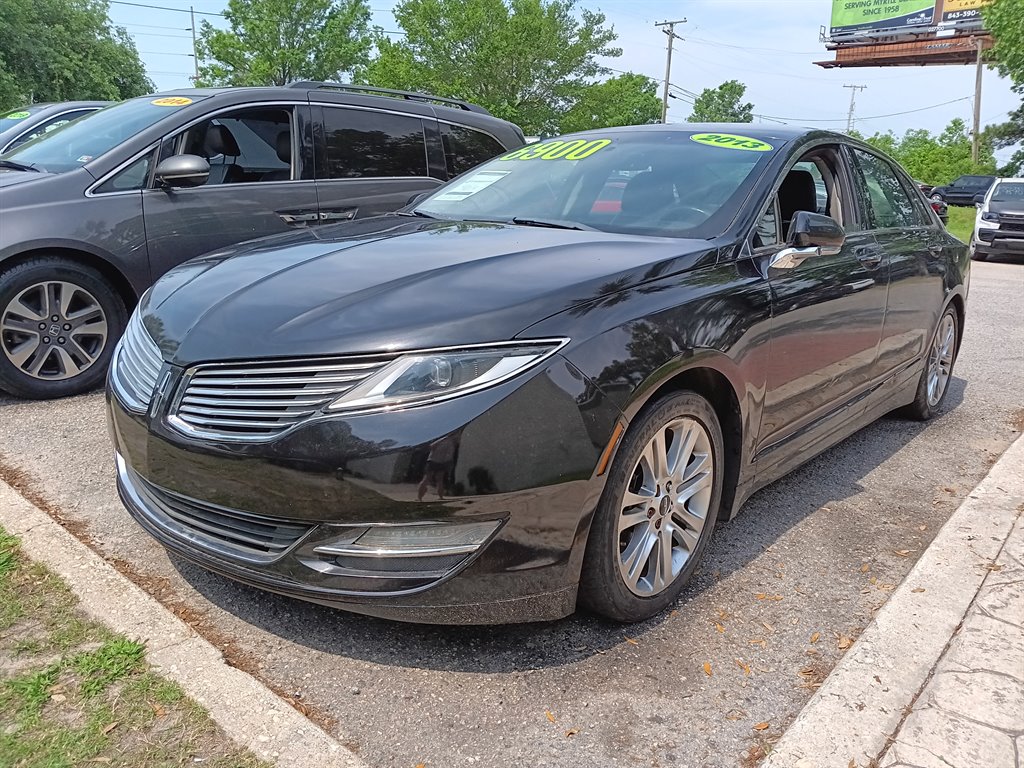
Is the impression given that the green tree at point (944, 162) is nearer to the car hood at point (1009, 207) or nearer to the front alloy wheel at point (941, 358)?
the car hood at point (1009, 207)

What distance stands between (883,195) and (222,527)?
3.76 m

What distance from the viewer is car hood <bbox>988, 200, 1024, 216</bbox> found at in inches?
611

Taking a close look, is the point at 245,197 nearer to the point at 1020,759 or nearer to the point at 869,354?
the point at 869,354

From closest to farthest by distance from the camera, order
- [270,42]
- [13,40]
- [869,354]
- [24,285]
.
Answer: [869,354] → [24,285] → [13,40] → [270,42]

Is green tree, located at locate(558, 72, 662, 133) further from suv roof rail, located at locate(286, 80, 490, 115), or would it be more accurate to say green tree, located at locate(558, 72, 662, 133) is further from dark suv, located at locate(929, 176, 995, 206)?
suv roof rail, located at locate(286, 80, 490, 115)

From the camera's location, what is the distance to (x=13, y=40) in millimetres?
34562

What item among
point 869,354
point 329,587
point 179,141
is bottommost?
point 329,587

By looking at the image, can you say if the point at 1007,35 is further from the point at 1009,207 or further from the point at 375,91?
the point at 375,91

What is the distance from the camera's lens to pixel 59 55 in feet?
119

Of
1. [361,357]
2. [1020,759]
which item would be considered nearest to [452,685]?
[361,357]

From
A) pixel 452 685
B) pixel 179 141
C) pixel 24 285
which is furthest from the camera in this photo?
pixel 179 141

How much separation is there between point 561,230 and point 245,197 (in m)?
2.69

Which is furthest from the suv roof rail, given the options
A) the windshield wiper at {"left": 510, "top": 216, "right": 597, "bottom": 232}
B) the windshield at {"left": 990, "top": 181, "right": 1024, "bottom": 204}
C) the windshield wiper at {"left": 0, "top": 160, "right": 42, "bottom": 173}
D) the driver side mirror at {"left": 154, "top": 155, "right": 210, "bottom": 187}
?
the windshield at {"left": 990, "top": 181, "right": 1024, "bottom": 204}

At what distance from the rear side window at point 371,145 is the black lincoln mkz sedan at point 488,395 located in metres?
2.41
